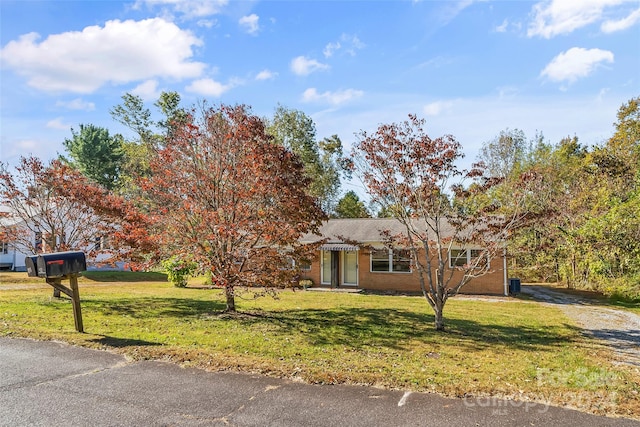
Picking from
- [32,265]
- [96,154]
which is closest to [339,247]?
[32,265]

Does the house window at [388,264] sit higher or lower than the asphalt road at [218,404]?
higher

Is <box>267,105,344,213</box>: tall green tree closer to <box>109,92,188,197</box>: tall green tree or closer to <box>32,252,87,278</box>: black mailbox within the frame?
<box>109,92,188,197</box>: tall green tree

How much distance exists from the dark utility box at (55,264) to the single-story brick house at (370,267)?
13.1 metres

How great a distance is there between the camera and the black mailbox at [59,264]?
7812mm

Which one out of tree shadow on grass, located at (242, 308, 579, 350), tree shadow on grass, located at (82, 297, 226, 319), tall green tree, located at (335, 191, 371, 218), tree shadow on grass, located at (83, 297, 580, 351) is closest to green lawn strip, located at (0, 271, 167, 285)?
tree shadow on grass, located at (82, 297, 226, 319)

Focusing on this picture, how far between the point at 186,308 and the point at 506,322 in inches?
382

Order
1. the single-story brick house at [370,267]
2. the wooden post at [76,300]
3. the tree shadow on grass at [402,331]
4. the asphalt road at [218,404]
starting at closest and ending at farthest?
1. the asphalt road at [218,404]
2. the wooden post at [76,300]
3. the tree shadow on grass at [402,331]
4. the single-story brick house at [370,267]

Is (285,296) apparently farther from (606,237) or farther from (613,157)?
(613,157)

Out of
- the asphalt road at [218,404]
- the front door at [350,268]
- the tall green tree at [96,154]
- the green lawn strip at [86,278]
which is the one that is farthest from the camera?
the tall green tree at [96,154]

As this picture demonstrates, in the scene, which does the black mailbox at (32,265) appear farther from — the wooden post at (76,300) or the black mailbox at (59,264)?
the wooden post at (76,300)

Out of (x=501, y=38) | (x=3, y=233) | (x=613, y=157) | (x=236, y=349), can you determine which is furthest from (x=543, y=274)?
(x=3, y=233)

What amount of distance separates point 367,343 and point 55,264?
6.30 meters

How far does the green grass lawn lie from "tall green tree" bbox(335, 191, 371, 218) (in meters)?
26.4

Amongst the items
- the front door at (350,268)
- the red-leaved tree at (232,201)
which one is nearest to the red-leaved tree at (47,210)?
the red-leaved tree at (232,201)
